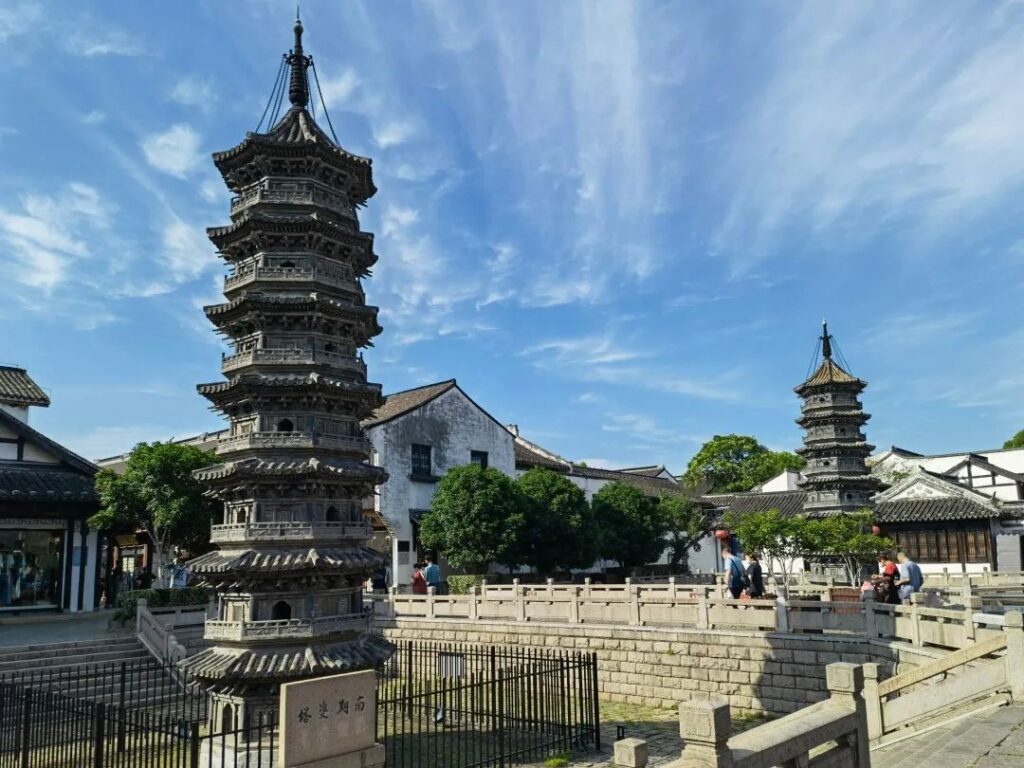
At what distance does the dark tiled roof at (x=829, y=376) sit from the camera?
3206 centimetres

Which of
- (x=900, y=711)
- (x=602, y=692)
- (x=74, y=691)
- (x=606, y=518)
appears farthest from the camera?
(x=606, y=518)

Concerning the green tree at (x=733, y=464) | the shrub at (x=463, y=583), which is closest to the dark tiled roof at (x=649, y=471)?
the green tree at (x=733, y=464)

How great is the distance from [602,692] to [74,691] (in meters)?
13.3

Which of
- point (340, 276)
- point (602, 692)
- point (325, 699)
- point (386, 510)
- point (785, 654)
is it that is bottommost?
point (602, 692)

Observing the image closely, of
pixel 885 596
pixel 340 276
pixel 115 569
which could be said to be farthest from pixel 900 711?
pixel 115 569

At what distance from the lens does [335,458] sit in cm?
1581

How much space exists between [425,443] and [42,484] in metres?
15.3

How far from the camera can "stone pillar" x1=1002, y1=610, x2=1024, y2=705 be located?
33.5ft

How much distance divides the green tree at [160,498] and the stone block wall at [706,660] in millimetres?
11276

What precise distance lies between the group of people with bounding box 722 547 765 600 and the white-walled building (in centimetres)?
2208

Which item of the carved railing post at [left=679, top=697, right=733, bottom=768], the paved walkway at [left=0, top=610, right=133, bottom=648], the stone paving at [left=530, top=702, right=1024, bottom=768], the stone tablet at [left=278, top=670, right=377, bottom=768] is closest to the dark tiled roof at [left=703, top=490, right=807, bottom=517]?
the paved walkway at [left=0, top=610, right=133, bottom=648]

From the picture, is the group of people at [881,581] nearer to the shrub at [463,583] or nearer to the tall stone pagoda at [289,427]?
the tall stone pagoda at [289,427]

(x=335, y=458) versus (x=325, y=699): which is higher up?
(x=335, y=458)

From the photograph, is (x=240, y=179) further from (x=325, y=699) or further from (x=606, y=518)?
(x=606, y=518)
